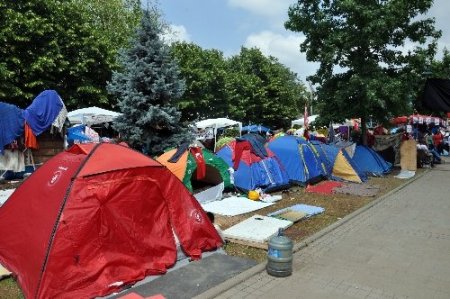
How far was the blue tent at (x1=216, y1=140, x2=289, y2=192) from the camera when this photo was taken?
11336mm

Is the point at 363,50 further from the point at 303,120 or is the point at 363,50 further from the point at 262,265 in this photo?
the point at 262,265

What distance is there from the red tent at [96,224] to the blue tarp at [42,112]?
23.0 feet

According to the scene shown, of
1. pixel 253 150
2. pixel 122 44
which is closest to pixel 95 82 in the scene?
pixel 122 44

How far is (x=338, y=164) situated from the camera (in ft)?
48.6

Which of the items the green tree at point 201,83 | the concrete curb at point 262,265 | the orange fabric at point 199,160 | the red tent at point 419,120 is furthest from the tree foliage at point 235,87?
the concrete curb at point 262,265

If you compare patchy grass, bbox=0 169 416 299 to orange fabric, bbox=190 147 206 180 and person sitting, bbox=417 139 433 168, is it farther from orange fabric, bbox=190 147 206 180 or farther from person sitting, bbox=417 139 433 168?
person sitting, bbox=417 139 433 168

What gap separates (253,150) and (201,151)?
6.59 feet

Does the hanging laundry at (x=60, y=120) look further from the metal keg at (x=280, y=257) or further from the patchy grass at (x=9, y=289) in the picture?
the metal keg at (x=280, y=257)

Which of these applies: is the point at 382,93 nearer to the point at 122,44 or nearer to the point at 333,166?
the point at 333,166

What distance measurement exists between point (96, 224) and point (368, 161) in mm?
13853

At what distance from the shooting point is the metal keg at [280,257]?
18.2 ft

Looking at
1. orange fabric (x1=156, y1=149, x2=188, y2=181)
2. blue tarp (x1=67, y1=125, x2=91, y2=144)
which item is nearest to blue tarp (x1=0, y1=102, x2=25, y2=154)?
blue tarp (x1=67, y1=125, x2=91, y2=144)

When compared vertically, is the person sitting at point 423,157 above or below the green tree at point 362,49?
below

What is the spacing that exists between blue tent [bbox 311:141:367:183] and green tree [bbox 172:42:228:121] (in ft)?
50.3
